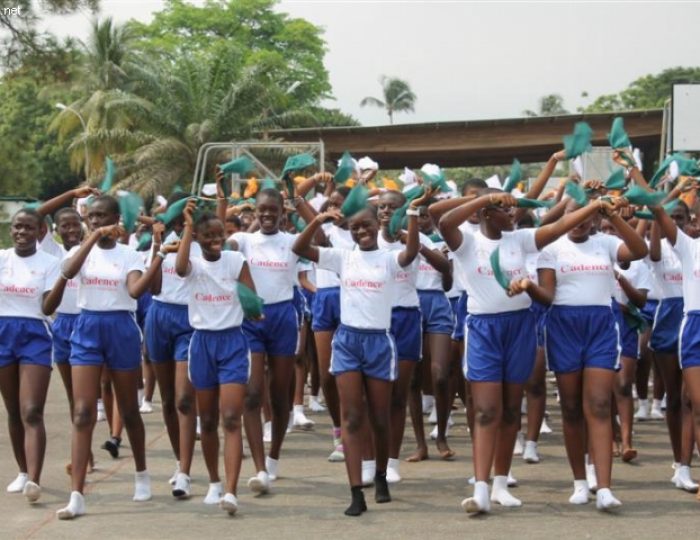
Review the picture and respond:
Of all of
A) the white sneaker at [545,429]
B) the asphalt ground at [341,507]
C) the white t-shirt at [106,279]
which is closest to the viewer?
the asphalt ground at [341,507]

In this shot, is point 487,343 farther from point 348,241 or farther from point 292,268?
point 348,241

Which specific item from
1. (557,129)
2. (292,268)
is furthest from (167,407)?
(557,129)

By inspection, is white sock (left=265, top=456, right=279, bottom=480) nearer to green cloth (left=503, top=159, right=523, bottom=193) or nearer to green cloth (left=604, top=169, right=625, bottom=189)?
green cloth (left=503, top=159, right=523, bottom=193)

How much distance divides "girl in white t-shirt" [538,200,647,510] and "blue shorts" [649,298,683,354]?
1.28m

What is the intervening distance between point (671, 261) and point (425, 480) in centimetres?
Result: 245

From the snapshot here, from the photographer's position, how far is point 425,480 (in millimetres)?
9195

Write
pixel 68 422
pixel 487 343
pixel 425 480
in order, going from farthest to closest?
pixel 68 422 < pixel 425 480 < pixel 487 343

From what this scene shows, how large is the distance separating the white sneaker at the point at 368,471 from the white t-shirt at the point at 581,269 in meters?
1.81

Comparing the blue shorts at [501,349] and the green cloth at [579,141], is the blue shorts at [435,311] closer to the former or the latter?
the blue shorts at [501,349]

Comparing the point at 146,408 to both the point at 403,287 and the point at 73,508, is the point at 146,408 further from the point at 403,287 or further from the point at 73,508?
the point at 73,508

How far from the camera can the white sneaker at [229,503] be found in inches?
309

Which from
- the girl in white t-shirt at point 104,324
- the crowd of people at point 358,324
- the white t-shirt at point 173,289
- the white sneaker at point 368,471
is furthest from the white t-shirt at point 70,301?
the white sneaker at point 368,471

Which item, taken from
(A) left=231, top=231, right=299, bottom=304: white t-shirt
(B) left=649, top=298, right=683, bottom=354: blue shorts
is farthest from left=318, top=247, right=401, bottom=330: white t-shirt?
(B) left=649, top=298, right=683, bottom=354: blue shorts

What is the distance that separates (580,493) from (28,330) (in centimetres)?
382
